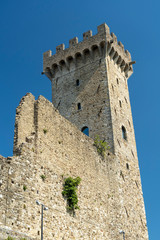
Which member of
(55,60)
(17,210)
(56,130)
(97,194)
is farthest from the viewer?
(55,60)

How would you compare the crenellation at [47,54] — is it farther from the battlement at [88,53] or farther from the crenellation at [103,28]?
the crenellation at [103,28]

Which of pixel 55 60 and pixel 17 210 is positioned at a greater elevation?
pixel 55 60

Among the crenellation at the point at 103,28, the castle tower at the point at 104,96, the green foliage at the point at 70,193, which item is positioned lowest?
the green foliage at the point at 70,193

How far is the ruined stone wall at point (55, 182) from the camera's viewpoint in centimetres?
1441

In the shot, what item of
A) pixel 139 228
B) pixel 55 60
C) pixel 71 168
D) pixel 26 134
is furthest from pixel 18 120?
pixel 55 60

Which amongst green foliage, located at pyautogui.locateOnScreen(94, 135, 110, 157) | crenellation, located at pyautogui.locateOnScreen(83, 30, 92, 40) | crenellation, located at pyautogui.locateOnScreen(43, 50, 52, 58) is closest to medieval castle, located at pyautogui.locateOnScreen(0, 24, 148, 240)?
crenellation, located at pyautogui.locateOnScreen(83, 30, 92, 40)

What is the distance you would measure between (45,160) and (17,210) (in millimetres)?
3310

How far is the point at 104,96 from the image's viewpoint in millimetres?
25625

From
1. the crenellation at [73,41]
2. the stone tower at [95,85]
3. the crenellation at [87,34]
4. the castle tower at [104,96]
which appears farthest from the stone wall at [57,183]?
the crenellation at [73,41]

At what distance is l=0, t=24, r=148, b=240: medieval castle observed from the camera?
49.0ft

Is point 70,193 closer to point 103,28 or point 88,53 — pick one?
point 88,53

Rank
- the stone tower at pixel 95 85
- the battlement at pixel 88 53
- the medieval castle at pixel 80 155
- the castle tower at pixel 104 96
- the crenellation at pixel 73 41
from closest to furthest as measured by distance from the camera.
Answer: the medieval castle at pixel 80 155
the castle tower at pixel 104 96
the stone tower at pixel 95 85
the battlement at pixel 88 53
the crenellation at pixel 73 41

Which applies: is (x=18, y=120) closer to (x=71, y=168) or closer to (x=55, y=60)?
(x=71, y=168)

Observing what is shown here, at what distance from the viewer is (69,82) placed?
2809cm
